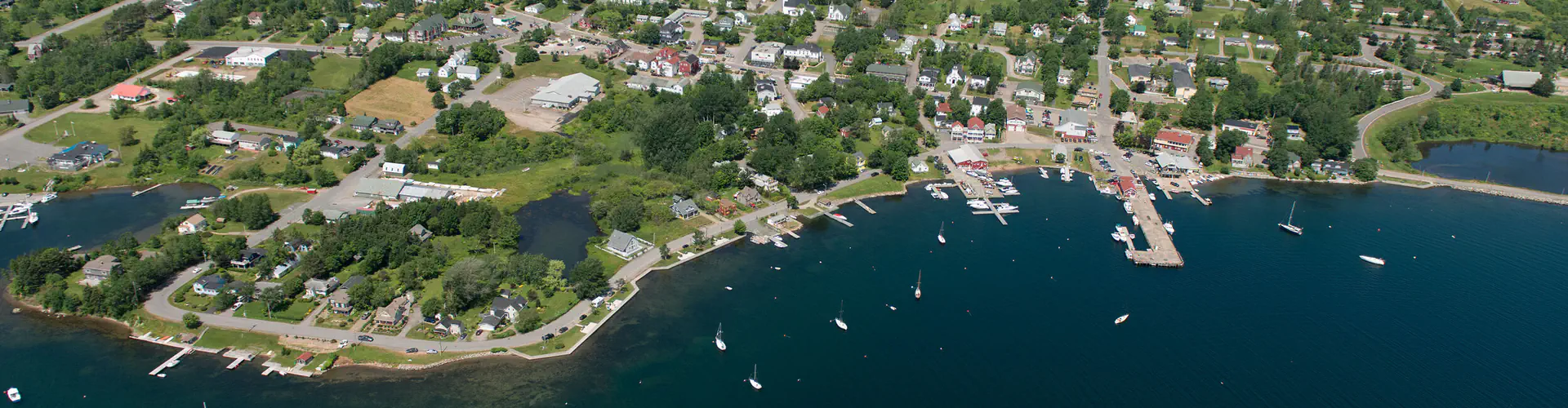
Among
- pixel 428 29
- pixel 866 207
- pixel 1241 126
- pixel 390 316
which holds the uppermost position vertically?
pixel 1241 126

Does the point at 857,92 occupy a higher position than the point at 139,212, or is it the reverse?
the point at 857,92

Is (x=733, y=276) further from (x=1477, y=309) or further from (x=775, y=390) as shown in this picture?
(x=1477, y=309)

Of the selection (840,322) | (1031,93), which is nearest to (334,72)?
(840,322)

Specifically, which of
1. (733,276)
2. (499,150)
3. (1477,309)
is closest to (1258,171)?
(1477,309)

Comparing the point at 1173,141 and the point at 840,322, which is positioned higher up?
the point at 1173,141

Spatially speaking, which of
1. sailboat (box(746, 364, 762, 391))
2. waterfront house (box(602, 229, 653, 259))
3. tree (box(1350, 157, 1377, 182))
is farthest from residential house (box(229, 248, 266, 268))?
tree (box(1350, 157, 1377, 182))

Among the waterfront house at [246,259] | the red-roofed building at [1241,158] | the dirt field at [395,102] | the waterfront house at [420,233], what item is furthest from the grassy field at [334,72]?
the red-roofed building at [1241,158]

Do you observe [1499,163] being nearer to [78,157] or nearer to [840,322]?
[840,322]
